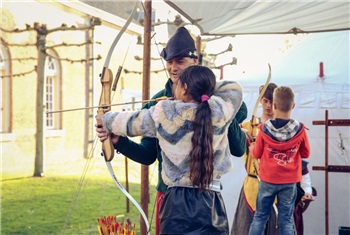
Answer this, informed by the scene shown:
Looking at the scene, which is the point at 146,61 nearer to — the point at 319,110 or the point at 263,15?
the point at 263,15

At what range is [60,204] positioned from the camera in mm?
6719

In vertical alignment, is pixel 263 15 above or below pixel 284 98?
above

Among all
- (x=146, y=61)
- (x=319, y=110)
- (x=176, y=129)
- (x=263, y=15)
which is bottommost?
(x=176, y=129)

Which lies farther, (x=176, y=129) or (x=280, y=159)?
(x=280, y=159)

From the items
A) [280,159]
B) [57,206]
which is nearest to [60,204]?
[57,206]

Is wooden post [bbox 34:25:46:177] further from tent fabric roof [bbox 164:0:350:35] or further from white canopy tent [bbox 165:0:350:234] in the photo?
tent fabric roof [bbox 164:0:350:35]

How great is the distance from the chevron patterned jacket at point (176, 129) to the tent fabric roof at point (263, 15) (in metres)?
1.50

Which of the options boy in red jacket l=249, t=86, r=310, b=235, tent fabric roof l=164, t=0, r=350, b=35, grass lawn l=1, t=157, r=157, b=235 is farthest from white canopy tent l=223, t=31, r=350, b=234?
boy in red jacket l=249, t=86, r=310, b=235

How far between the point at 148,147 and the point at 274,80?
2.80 m

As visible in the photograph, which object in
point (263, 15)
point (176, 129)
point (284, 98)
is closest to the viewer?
point (176, 129)

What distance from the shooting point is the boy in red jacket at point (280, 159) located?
9.21ft

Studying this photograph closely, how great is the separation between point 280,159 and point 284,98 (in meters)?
0.38

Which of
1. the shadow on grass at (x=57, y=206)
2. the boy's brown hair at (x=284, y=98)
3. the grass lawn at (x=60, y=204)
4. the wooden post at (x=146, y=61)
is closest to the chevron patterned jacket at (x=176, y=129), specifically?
the boy's brown hair at (x=284, y=98)

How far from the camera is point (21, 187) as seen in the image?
8.17 metres
